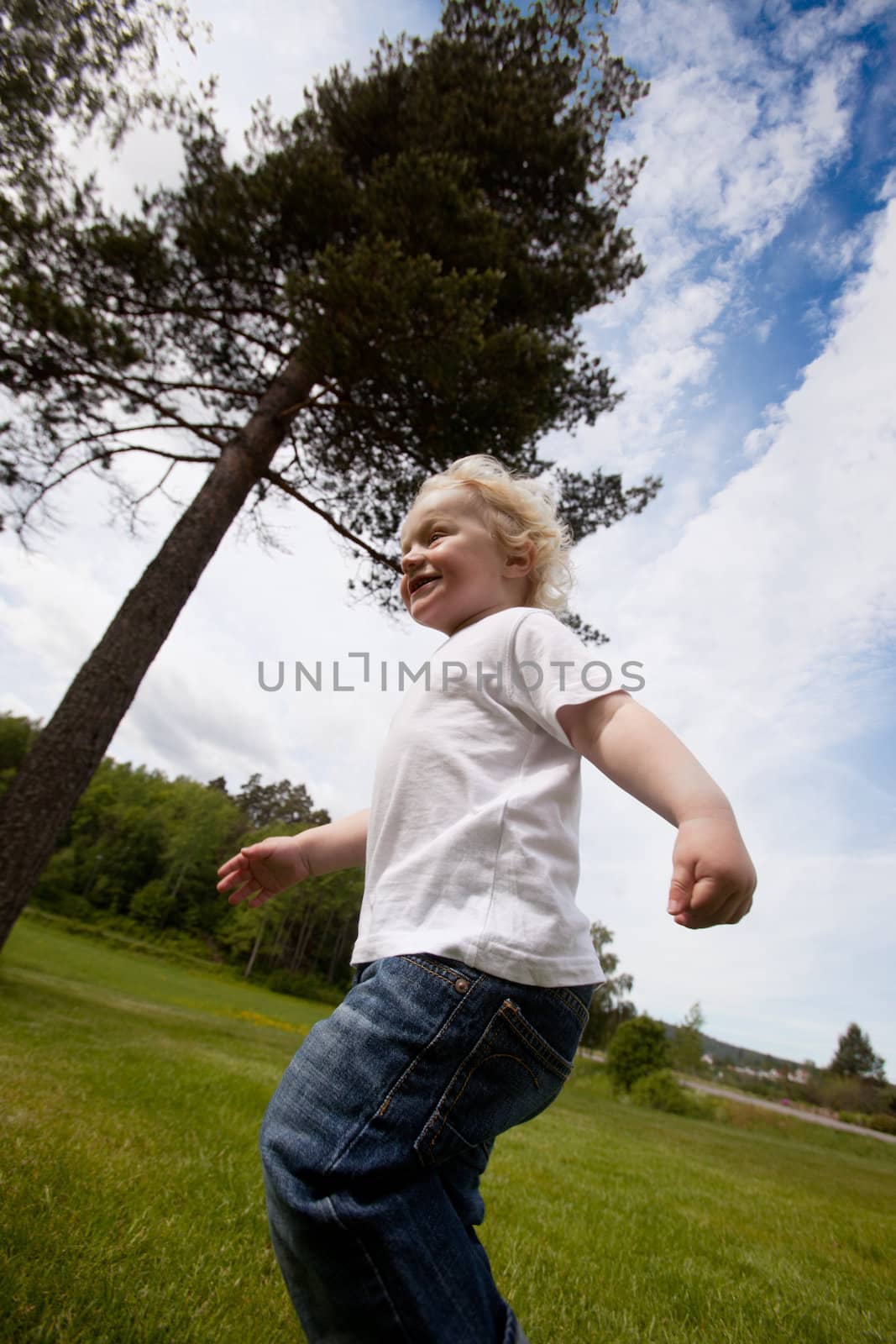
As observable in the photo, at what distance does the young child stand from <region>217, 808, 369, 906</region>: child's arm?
0.35 meters

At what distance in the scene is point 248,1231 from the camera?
2248mm

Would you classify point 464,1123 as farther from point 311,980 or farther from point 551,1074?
point 311,980

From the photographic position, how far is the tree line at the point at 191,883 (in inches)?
1606

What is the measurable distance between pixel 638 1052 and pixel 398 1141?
24532 millimetres

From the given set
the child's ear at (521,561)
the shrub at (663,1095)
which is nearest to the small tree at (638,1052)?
the shrub at (663,1095)

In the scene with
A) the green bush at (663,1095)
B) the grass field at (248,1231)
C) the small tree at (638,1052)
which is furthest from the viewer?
the small tree at (638,1052)

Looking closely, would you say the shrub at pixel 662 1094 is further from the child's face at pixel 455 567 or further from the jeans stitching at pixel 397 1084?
the jeans stitching at pixel 397 1084

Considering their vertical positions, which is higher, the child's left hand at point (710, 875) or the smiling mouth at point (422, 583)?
the smiling mouth at point (422, 583)

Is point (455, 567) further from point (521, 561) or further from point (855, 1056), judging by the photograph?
point (855, 1056)

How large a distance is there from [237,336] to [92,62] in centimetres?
268

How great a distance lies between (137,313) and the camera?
7.76m

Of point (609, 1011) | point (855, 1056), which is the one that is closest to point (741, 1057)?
point (855, 1056)

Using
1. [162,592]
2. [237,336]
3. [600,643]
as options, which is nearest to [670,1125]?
[600,643]

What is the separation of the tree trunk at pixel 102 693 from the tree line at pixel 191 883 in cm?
2922
